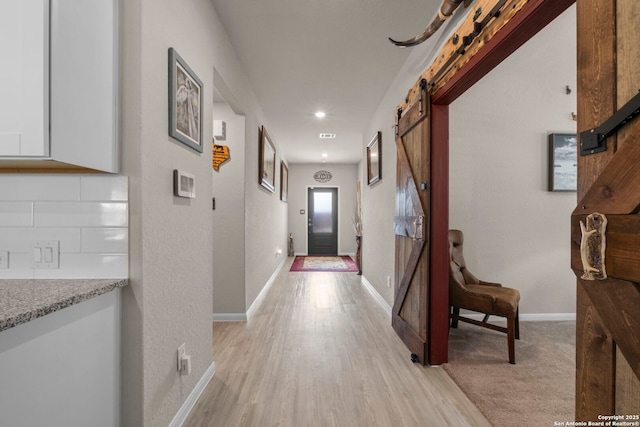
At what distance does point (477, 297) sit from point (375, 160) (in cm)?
→ 234

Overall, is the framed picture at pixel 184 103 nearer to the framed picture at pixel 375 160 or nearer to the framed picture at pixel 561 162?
the framed picture at pixel 375 160

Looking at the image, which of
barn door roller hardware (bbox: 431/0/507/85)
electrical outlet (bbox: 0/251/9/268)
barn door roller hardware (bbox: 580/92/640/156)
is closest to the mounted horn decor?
barn door roller hardware (bbox: 580/92/640/156)

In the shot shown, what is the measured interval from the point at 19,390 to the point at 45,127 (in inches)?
30.3

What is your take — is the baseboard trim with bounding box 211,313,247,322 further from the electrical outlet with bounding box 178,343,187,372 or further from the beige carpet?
the beige carpet

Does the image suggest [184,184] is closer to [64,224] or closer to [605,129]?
[64,224]

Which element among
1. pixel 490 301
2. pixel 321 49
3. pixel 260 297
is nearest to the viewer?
pixel 490 301

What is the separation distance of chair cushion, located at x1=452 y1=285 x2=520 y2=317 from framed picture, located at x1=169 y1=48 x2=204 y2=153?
233 cm

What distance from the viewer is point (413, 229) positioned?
95.3 inches

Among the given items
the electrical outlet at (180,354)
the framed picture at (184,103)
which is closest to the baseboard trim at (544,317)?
the electrical outlet at (180,354)

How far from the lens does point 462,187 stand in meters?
3.04

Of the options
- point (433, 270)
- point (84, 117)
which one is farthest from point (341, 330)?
point (84, 117)

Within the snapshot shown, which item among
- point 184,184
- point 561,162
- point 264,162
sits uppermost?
point 264,162

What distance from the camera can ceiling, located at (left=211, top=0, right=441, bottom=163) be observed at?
2.14 metres

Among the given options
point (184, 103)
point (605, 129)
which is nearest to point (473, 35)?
point (605, 129)
